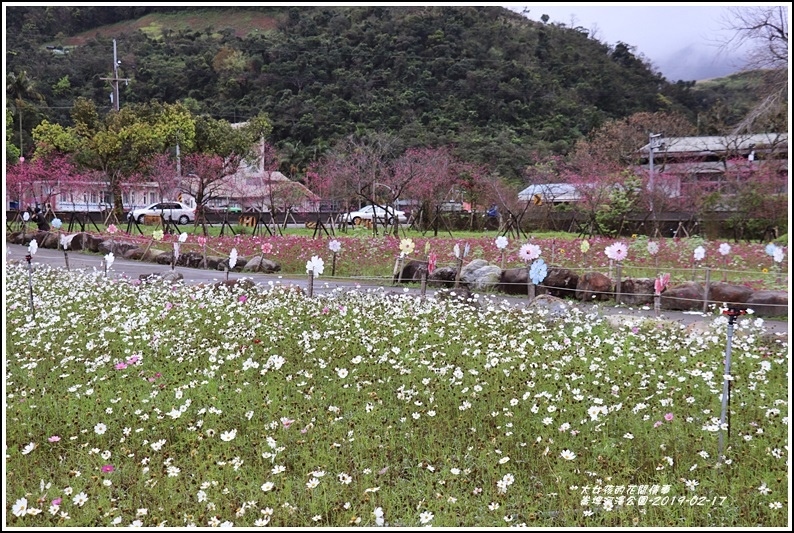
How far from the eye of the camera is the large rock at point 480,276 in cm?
970

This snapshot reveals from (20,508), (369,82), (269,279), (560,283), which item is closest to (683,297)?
(560,283)

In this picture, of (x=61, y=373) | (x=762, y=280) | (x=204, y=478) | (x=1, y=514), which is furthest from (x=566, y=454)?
(x=762, y=280)

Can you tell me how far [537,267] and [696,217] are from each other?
1082 cm

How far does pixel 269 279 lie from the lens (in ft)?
36.6

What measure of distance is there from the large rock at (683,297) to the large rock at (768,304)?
54 centimetres

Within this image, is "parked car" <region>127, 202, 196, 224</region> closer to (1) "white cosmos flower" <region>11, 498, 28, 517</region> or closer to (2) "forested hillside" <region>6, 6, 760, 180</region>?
(2) "forested hillside" <region>6, 6, 760, 180</region>

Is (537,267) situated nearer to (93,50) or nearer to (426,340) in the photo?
(426,340)

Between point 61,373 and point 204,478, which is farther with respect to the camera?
point 61,373

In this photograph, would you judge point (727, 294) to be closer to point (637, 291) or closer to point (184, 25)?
point (637, 291)

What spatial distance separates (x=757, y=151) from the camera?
16000 mm

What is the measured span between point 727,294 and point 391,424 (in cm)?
564

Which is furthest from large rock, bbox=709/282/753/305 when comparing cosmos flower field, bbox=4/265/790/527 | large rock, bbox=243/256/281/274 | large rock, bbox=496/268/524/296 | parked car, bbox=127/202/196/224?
parked car, bbox=127/202/196/224

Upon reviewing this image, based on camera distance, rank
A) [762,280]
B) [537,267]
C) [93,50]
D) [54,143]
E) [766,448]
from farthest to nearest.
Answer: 1. [93,50]
2. [54,143]
3. [762,280]
4. [537,267]
5. [766,448]

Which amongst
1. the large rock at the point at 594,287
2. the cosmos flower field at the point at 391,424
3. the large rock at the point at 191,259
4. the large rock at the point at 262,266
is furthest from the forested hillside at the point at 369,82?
the cosmos flower field at the point at 391,424
